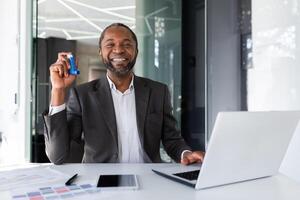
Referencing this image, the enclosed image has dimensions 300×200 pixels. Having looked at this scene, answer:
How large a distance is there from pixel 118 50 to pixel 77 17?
153cm

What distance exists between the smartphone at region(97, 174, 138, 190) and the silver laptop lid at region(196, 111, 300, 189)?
0.59 feet

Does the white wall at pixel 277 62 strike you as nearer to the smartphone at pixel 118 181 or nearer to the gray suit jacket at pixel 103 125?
the gray suit jacket at pixel 103 125

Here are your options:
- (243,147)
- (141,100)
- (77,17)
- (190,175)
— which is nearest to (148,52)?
(77,17)

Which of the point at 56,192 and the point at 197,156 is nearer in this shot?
the point at 56,192

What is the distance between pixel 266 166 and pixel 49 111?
2.66ft

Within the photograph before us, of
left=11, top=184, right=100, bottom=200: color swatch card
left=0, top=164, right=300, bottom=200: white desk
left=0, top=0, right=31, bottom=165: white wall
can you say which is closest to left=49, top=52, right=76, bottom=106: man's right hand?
left=0, top=164, right=300, bottom=200: white desk

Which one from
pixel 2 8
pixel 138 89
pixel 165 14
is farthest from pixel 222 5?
pixel 2 8

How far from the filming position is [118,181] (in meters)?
0.89

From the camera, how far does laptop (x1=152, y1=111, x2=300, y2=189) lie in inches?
29.2

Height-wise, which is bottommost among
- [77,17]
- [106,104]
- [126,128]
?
[126,128]

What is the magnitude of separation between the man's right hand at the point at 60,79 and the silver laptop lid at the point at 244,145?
2.21 ft

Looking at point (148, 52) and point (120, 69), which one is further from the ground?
point (148, 52)

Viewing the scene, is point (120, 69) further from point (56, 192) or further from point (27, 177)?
point (56, 192)

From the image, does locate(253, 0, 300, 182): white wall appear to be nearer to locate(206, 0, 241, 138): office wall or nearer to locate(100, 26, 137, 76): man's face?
locate(206, 0, 241, 138): office wall
